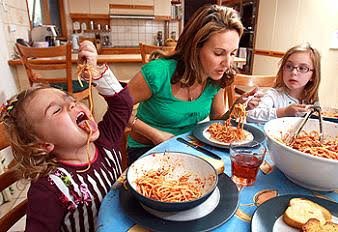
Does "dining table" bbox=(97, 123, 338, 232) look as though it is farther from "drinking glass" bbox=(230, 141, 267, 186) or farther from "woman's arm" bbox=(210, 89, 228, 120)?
"woman's arm" bbox=(210, 89, 228, 120)

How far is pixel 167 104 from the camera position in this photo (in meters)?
1.36

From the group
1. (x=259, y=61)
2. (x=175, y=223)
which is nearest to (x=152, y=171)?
(x=175, y=223)

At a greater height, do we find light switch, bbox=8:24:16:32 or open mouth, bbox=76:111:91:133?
light switch, bbox=8:24:16:32

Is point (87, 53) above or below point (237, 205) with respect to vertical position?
above

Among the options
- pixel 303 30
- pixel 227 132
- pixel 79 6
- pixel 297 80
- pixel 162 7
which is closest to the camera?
pixel 227 132

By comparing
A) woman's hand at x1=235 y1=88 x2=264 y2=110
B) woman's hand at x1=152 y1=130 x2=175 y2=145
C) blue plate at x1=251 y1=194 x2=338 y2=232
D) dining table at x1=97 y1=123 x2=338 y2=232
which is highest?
woman's hand at x1=235 y1=88 x2=264 y2=110

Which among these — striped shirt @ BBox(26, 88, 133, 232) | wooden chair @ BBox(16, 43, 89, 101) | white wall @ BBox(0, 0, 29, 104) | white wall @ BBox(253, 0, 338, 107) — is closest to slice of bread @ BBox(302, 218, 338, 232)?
striped shirt @ BBox(26, 88, 133, 232)

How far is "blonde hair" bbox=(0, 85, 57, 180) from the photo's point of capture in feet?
2.58

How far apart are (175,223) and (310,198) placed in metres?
0.35

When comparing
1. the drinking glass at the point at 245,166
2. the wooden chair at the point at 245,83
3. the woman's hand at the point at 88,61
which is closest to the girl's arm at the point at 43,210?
the woman's hand at the point at 88,61

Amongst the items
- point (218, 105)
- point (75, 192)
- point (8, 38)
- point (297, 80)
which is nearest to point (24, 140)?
point (75, 192)

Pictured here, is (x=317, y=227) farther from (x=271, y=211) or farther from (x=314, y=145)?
(x=314, y=145)

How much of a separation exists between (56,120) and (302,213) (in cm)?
72

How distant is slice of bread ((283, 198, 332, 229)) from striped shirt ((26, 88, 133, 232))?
1.88ft
